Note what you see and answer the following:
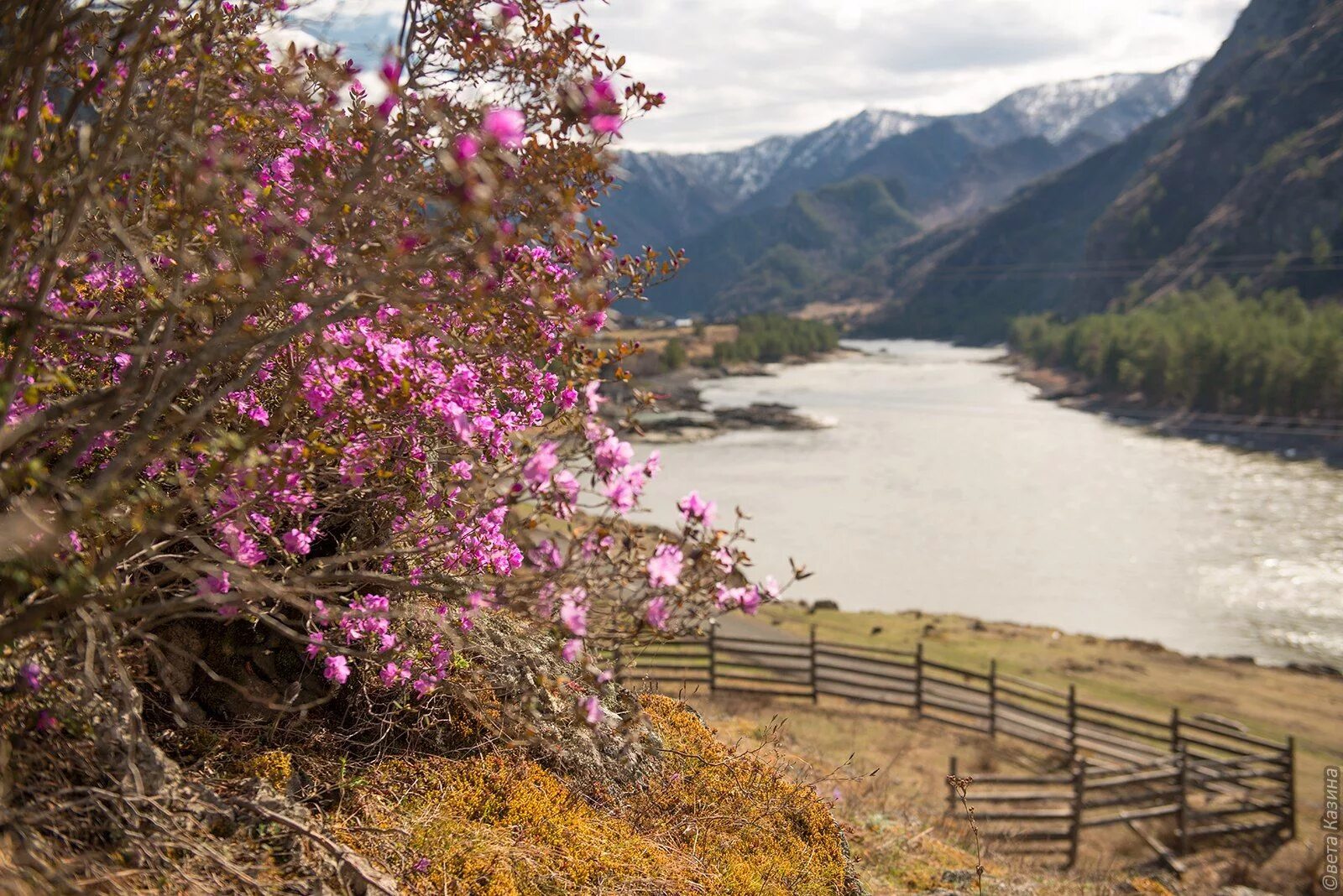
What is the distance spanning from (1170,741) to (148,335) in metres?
18.5

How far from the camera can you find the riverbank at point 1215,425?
191ft

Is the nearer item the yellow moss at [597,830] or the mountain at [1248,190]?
the yellow moss at [597,830]

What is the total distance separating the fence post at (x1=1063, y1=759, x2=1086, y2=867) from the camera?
1306 centimetres

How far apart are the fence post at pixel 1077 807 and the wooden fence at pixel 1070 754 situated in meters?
0.02

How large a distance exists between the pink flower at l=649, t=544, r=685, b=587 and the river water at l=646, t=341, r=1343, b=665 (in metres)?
29.7

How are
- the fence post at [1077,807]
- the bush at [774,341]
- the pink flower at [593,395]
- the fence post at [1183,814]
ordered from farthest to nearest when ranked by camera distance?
1. the bush at [774,341]
2. the fence post at [1183,814]
3. the fence post at [1077,807]
4. the pink flower at [593,395]

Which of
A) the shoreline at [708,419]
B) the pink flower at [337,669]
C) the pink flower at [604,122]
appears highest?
the pink flower at [604,122]

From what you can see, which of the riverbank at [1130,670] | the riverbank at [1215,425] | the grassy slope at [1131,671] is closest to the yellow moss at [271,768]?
the grassy slope at [1131,671]

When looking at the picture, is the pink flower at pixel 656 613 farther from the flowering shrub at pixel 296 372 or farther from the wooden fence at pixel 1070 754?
the wooden fence at pixel 1070 754

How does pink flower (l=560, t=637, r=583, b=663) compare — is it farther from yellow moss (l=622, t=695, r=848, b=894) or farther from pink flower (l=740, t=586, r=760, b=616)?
yellow moss (l=622, t=695, r=848, b=894)

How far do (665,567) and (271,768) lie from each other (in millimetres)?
2556

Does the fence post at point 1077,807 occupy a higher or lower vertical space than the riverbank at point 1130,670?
higher

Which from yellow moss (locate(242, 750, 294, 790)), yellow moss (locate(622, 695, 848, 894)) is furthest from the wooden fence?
yellow moss (locate(242, 750, 294, 790))

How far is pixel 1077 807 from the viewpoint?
43.0ft
